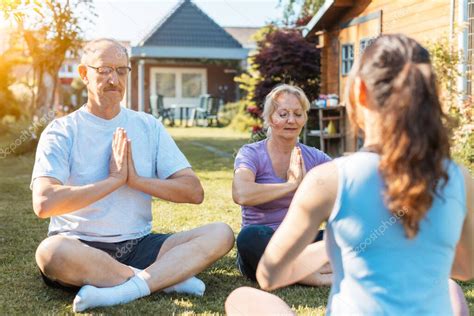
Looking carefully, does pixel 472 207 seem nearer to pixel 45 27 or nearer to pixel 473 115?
pixel 473 115

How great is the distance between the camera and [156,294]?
11.7 ft

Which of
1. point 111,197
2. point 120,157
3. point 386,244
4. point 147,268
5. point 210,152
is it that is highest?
point 120,157

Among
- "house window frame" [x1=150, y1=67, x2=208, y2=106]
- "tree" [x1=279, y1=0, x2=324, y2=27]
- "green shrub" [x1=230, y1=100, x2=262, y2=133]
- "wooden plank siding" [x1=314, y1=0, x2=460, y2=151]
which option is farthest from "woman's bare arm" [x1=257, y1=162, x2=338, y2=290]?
"house window frame" [x1=150, y1=67, x2=208, y2=106]

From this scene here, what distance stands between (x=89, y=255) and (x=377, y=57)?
2263 millimetres

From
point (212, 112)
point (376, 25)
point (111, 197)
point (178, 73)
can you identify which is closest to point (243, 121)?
point (212, 112)

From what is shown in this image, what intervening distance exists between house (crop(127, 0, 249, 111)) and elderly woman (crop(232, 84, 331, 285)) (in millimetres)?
24605

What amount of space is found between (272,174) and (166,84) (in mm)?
28753

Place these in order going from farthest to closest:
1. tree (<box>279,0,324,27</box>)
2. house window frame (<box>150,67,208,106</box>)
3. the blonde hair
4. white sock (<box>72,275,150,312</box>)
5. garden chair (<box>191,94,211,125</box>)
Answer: house window frame (<box>150,67,208,106</box>) → garden chair (<box>191,94,211,125</box>) → tree (<box>279,0,324,27</box>) → the blonde hair → white sock (<box>72,275,150,312</box>)

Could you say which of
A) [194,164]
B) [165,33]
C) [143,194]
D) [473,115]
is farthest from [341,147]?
[165,33]

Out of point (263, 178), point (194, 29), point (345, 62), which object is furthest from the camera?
point (194, 29)

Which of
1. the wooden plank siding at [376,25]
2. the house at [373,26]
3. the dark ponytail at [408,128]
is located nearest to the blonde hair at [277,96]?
the dark ponytail at [408,128]

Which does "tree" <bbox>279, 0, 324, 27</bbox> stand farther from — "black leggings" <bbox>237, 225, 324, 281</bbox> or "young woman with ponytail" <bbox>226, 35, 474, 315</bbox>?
"young woman with ponytail" <bbox>226, 35, 474, 315</bbox>

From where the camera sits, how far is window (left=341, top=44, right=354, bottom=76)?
13.1 m

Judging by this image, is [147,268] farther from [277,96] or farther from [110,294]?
[277,96]
